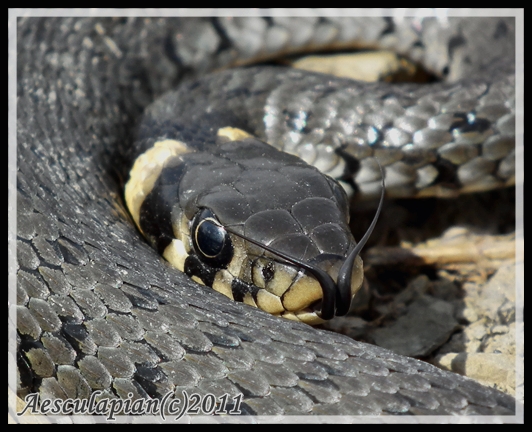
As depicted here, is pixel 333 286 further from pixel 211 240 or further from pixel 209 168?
pixel 209 168

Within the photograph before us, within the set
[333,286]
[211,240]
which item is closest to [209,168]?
[211,240]

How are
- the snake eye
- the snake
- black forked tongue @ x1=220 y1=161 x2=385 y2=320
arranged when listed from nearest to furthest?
the snake
black forked tongue @ x1=220 y1=161 x2=385 y2=320
the snake eye

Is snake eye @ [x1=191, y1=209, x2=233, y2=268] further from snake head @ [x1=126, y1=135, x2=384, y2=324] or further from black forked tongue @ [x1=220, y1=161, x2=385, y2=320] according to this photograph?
black forked tongue @ [x1=220, y1=161, x2=385, y2=320]

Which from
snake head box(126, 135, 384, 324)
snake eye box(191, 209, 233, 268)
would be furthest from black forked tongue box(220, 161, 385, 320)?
snake eye box(191, 209, 233, 268)

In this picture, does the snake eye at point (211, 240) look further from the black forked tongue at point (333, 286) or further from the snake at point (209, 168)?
the black forked tongue at point (333, 286)

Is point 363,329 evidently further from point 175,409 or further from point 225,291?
point 175,409
